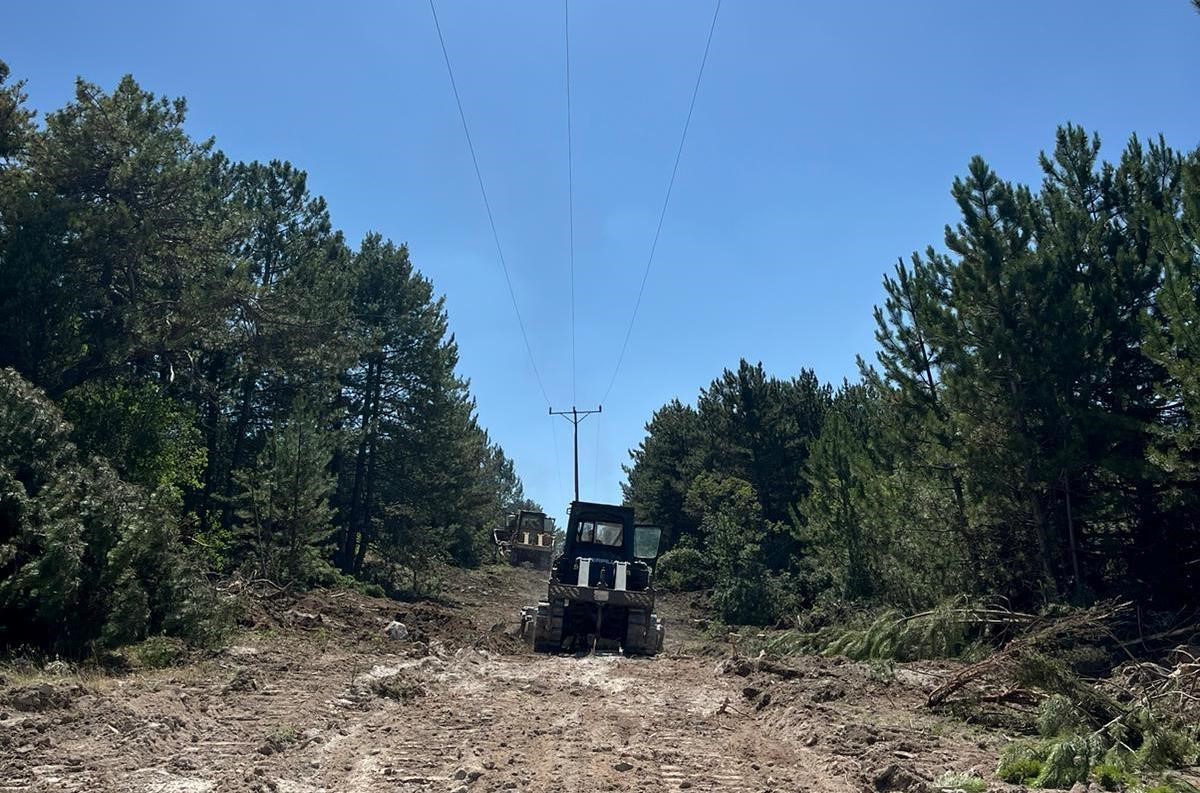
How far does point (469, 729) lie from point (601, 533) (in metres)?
10.7

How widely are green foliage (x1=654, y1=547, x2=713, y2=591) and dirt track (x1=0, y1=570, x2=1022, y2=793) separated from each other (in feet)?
79.2

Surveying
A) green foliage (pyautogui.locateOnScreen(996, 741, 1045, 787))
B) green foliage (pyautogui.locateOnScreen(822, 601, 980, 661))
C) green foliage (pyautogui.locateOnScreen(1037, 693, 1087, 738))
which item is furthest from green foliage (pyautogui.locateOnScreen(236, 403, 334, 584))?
green foliage (pyautogui.locateOnScreen(996, 741, 1045, 787))

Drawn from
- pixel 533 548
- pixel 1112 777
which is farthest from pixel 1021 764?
pixel 533 548

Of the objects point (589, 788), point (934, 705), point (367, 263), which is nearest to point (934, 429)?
point (934, 705)

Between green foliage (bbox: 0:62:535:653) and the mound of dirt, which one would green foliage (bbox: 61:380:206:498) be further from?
the mound of dirt

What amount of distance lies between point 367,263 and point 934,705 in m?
31.0

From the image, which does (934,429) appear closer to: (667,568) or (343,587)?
(343,587)

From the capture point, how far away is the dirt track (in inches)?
235

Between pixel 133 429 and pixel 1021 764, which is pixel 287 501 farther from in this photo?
pixel 1021 764

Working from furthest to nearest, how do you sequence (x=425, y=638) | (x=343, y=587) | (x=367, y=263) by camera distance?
(x=367, y=263), (x=343, y=587), (x=425, y=638)

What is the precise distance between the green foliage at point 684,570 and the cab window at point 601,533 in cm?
1814

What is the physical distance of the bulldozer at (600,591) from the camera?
1545 cm

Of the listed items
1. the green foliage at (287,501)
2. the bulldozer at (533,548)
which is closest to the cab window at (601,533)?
the green foliage at (287,501)

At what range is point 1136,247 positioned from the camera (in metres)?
14.3
